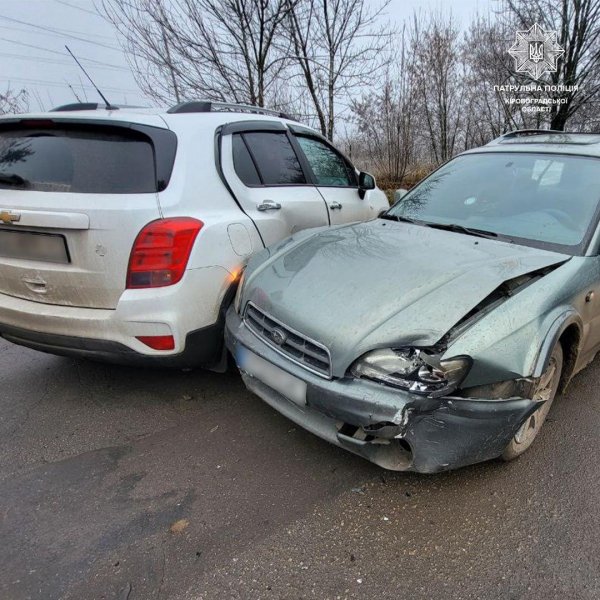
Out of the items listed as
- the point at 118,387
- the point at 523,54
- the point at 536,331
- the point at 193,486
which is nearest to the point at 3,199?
the point at 118,387

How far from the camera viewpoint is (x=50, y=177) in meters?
2.54

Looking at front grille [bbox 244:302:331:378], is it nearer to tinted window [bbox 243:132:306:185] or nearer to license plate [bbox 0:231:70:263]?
license plate [bbox 0:231:70:263]

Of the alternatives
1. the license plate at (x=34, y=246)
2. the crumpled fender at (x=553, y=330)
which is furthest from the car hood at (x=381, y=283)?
the license plate at (x=34, y=246)

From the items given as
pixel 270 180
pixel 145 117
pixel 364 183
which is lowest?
pixel 364 183

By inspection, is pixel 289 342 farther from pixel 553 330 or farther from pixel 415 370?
A: pixel 553 330

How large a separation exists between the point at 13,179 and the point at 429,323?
2.46 m

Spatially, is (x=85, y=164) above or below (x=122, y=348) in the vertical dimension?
above

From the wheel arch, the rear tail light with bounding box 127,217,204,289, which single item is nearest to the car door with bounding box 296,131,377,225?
the rear tail light with bounding box 127,217,204,289

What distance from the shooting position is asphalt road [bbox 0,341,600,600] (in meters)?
1.79

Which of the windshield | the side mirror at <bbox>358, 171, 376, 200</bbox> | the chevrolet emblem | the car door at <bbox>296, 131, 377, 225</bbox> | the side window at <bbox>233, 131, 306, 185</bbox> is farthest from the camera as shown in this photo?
the side mirror at <bbox>358, 171, 376, 200</bbox>

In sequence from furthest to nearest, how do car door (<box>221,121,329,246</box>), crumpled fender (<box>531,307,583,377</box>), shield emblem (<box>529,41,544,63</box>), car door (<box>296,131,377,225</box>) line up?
shield emblem (<box>529,41,544,63</box>) < car door (<box>296,131,377,225</box>) < car door (<box>221,121,329,246</box>) < crumpled fender (<box>531,307,583,377</box>)

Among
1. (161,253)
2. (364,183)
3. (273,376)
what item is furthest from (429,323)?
(364,183)

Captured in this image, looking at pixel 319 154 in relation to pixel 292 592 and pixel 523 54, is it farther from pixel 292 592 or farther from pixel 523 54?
pixel 523 54

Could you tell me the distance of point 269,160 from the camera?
342 cm
